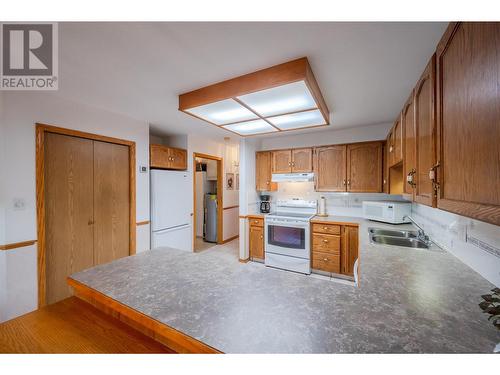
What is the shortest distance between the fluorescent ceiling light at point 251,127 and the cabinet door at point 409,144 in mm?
1315

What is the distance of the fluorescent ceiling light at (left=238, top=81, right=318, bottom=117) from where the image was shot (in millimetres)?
1531

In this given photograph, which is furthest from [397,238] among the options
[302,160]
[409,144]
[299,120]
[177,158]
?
[177,158]

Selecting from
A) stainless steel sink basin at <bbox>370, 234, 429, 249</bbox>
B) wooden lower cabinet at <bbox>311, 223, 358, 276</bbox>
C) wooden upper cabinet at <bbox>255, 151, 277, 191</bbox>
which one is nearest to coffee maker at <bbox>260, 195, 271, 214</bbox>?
wooden upper cabinet at <bbox>255, 151, 277, 191</bbox>

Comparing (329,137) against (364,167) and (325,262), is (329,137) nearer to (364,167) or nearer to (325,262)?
(364,167)

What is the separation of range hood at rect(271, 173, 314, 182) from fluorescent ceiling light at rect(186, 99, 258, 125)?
159cm

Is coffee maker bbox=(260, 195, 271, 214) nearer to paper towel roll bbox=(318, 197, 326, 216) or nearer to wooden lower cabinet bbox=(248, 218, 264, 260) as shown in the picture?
wooden lower cabinet bbox=(248, 218, 264, 260)

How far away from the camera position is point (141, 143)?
112 inches

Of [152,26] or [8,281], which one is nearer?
[152,26]

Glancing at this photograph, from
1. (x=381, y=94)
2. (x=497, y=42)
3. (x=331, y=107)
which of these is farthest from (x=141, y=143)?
(x=497, y=42)

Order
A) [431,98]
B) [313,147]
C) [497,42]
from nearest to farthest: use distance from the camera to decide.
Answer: [497,42] < [431,98] < [313,147]

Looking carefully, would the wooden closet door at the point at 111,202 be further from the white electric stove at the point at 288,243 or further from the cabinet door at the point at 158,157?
the white electric stove at the point at 288,243

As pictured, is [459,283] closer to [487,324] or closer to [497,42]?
[487,324]

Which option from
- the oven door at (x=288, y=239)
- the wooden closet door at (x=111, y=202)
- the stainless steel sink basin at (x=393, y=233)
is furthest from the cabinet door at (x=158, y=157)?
the stainless steel sink basin at (x=393, y=233)
